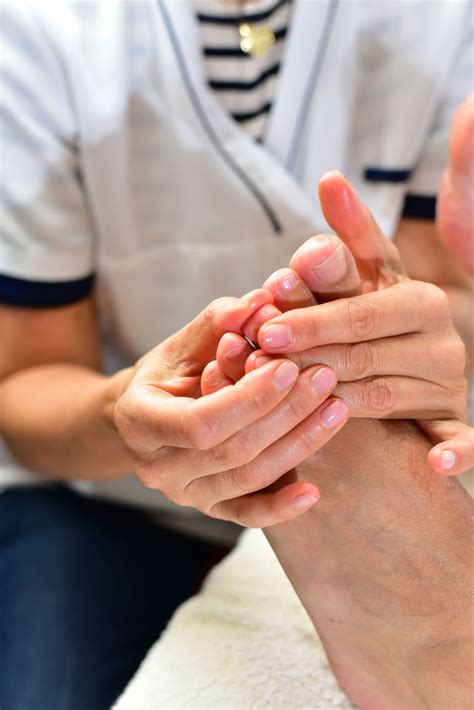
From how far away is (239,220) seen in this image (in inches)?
33.1

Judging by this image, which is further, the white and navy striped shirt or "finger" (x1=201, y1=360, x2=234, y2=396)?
the white and navy striped shirt

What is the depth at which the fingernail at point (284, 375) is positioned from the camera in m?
0.46

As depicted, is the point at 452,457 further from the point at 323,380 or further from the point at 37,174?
the point at 37,174

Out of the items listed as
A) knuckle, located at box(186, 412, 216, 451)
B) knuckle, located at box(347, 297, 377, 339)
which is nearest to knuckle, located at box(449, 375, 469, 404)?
knuckle, located at box(347, 297, 377, 339)

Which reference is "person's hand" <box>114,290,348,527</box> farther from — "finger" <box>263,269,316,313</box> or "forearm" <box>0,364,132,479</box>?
"forearm" <box>0,364,132,479</box>

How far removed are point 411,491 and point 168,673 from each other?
0.27 m

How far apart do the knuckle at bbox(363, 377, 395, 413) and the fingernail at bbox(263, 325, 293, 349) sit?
89 mm

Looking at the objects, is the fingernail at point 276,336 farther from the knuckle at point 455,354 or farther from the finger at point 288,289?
the knuckle at point 455,354

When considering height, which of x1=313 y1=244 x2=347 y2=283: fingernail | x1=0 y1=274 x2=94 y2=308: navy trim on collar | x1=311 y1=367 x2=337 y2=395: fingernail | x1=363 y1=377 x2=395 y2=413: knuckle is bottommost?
x1=0 y1=274 x2=94 y2=308: navy trim on collar

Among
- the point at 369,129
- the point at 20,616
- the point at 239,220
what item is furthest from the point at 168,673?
the point at 369,129

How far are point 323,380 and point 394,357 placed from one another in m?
0.08

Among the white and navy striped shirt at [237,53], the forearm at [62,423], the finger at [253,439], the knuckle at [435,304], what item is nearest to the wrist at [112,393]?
the forearm at [62,423]

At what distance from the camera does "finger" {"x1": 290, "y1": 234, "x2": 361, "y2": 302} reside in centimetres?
51

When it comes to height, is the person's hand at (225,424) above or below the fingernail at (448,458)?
above
